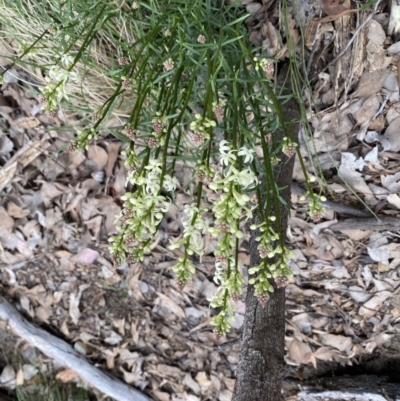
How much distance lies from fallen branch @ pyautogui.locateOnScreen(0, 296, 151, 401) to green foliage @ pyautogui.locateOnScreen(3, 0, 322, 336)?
0.89 metres

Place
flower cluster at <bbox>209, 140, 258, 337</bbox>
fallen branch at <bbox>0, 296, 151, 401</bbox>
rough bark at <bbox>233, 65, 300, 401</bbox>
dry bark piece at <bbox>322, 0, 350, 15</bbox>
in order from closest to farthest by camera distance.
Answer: flower cluster at <bbox>209, 140, 258, 337</bbox> → rough bark at <bbox>233, 65, 300, 401</bbox> → dry bark piece at <bbox>322, 0, 350, 15</bbox> → fallen branch at <bbox>0, 296, 151, 401</bbox>

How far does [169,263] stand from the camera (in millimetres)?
2025

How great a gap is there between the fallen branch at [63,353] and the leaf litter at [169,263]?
0.04m

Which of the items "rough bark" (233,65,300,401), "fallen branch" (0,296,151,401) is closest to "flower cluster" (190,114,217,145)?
"rough bark" (233,65,300,401)

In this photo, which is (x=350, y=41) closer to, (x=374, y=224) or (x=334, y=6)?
(x=334, y=6)

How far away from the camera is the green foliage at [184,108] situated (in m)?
0.97

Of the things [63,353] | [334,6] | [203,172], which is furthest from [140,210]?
[63,353]

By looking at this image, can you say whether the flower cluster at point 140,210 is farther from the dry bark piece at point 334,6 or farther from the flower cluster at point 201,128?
the dry bark piece at point 334,6

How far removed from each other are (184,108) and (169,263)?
1.10 m

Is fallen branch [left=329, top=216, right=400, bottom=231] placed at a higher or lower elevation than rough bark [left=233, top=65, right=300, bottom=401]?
higher

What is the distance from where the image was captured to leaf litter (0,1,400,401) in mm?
1646

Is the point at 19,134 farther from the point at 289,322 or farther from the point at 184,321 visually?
the point at 289,322

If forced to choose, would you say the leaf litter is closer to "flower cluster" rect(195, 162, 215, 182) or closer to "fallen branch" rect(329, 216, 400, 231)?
"fallen branch" rect(329, 216, 400, 231)

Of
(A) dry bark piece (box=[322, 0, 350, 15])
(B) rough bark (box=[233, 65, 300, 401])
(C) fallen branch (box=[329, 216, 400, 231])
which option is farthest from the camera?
(C) fallen branch (box=[329, 216, 400, 231])
